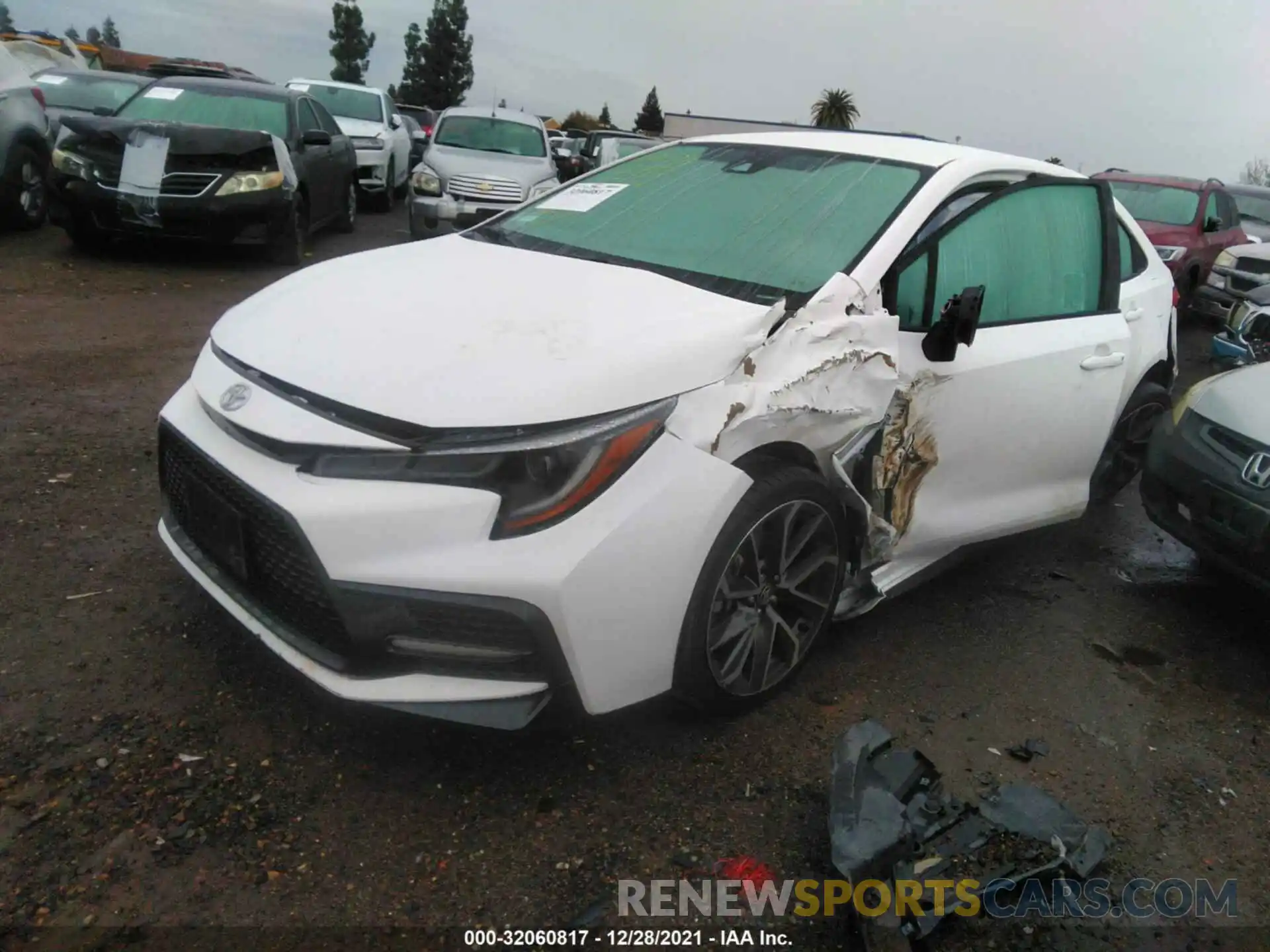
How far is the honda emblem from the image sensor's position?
10.8 feet

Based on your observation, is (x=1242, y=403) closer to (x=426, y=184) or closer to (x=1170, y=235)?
(x=1170, y=235)

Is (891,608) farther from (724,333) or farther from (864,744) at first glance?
(724,333)

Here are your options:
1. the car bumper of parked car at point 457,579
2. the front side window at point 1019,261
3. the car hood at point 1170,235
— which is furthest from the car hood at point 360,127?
the car bumper of parked car at point 457,579

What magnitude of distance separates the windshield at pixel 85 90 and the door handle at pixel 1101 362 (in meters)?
10.1

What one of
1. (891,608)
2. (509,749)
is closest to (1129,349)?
(891,608)

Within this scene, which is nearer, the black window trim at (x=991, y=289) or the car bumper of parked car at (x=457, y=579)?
the car bumper of parked car at (x=457, y=579)

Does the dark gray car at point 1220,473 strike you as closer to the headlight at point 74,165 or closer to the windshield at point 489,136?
the headlight at point 74,165

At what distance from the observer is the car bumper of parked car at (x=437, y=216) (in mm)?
8484

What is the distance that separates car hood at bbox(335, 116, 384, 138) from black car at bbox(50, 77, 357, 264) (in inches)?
178

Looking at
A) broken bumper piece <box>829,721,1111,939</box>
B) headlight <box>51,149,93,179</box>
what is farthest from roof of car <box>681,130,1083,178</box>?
headlight <box>51,149,93,179</box>

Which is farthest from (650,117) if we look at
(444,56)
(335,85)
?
(335,85)

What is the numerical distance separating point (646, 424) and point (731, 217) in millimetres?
1225

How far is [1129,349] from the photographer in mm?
3971

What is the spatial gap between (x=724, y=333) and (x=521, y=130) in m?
10.4
